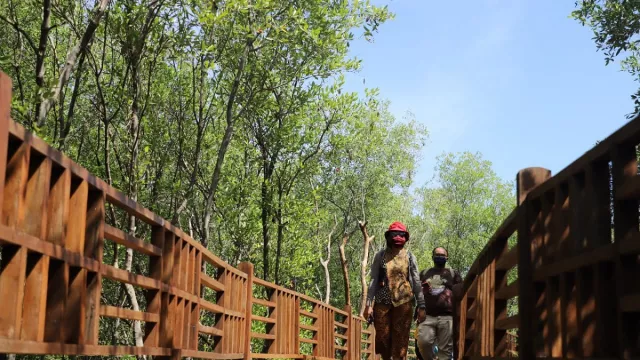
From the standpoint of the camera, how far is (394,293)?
9.55m

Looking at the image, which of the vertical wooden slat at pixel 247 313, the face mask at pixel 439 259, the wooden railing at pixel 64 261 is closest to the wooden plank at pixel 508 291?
the wooden railing at pixel 64 261

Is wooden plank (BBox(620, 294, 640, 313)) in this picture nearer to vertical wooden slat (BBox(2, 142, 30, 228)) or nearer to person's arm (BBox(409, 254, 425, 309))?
vertical wooden slat (BBox(2, 142, 30, 228))

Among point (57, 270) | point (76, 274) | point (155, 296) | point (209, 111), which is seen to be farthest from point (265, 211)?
point (57, 270)

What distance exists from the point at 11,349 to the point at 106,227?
138 centimetres

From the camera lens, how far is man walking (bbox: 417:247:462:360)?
Result: 389 inches

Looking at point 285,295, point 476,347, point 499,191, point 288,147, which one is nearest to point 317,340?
point 285,295

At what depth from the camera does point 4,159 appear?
3.29 m

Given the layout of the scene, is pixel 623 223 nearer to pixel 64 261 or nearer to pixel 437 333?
pixel 64 261

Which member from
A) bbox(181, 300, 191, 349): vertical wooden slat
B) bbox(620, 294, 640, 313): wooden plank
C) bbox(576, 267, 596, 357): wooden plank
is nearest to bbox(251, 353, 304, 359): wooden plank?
bbox(181, 300, 191, 349): vertical wooden slat

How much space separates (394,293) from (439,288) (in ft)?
2.11

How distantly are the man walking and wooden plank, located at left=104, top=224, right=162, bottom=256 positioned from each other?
180 inches

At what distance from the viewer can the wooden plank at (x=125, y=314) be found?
16.1ft

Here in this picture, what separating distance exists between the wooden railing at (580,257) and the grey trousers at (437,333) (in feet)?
12.2

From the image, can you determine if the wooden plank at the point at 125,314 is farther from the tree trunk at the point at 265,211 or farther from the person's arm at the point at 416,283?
the tree trunk at the point at 265,211
